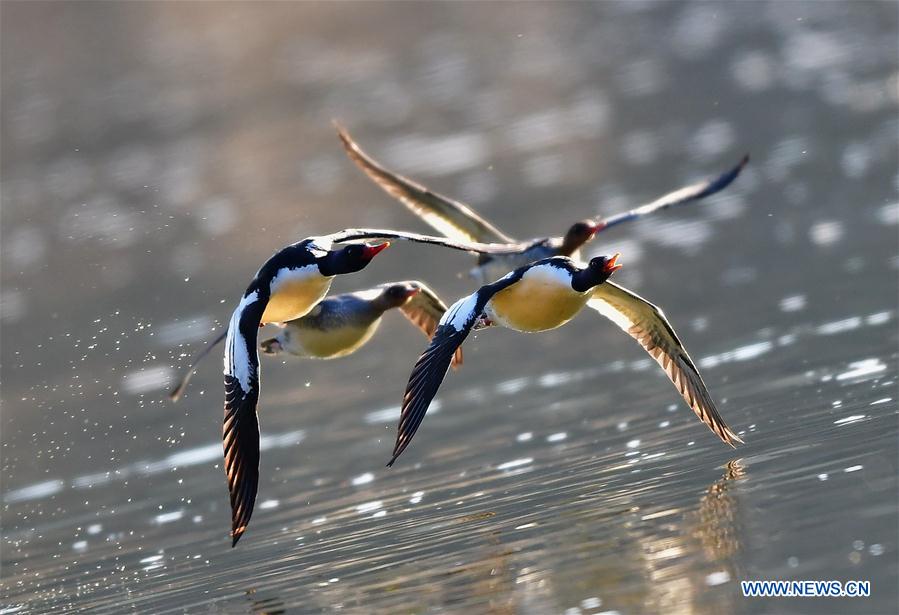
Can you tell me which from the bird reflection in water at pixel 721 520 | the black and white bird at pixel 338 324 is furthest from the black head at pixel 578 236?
the bird reflection in water at pixel 721 520

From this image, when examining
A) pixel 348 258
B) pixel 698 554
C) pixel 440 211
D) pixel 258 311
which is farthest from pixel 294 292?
pixel 698 554

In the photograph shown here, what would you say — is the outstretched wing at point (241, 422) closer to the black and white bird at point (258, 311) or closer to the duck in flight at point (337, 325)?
the black and white bird at point (258, 311)

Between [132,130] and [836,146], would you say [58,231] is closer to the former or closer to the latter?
[132,130]

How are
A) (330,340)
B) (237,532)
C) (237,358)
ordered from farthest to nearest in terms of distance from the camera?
1. (330,340)
2. (237,358)
3. (237,532)

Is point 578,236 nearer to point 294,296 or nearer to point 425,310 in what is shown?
point 425,310

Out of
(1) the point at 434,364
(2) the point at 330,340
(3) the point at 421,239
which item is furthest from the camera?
(2) the point at 330,340

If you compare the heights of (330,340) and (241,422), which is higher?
(241,422)

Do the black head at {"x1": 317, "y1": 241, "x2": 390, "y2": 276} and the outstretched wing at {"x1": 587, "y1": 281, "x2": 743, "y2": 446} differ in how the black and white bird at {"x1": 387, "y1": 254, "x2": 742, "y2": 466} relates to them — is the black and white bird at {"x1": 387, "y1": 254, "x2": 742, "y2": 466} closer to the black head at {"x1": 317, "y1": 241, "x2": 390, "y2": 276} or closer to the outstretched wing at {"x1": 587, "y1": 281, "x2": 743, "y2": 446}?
the outstretched wing at {"x1": 587, "y1": 281, "x2": 743, "y2": 446}

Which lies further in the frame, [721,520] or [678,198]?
[678,198]
